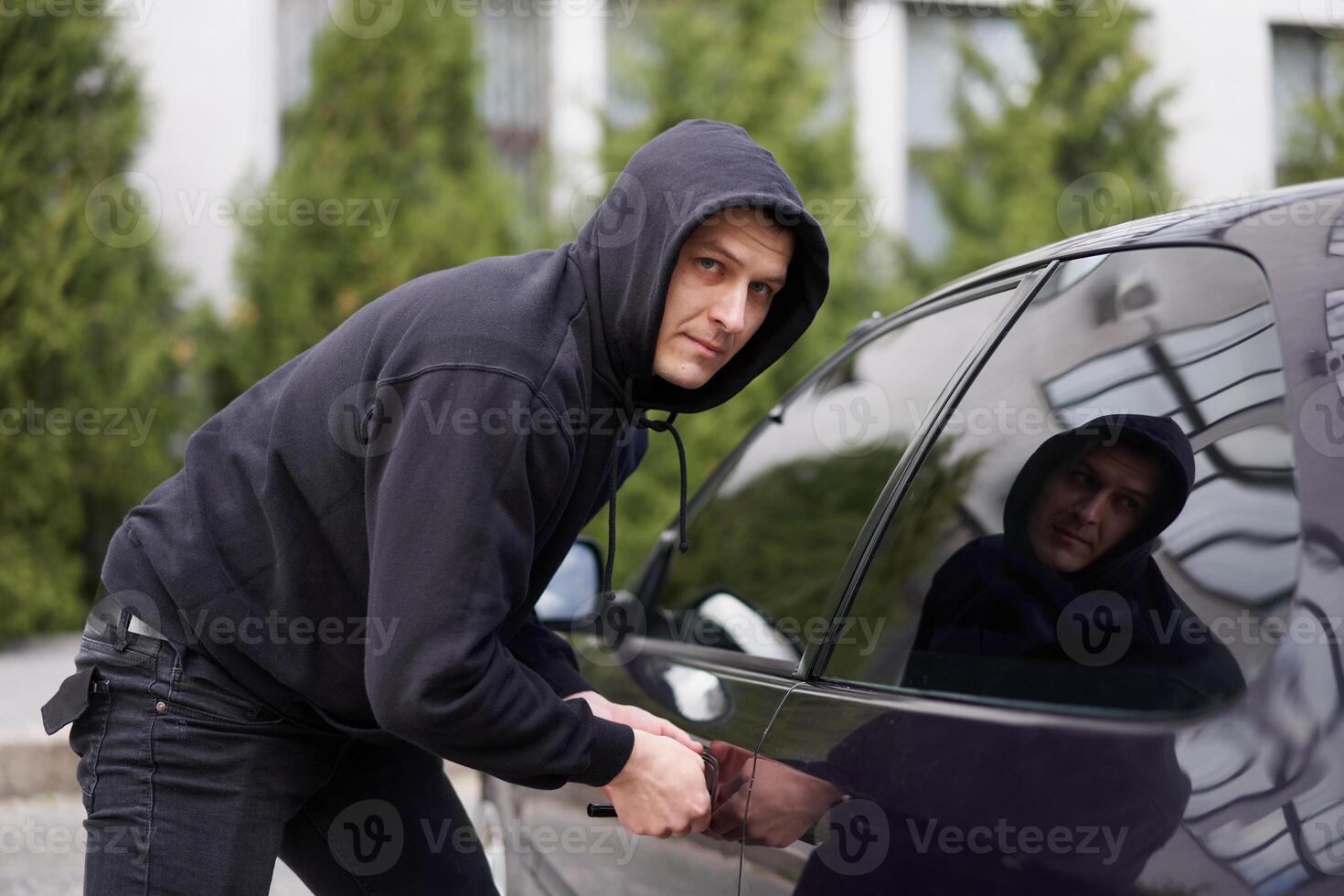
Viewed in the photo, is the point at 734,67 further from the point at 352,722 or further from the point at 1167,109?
the point at 352,722

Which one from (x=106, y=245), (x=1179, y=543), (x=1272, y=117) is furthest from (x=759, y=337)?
(x=1272, y=117)

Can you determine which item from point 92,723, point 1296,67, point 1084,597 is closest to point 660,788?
point 1084,597

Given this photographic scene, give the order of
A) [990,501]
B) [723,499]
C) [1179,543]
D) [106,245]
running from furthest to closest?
[106,245], [723,499], [990,501], [1179,543]

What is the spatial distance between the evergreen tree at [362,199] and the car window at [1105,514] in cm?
727

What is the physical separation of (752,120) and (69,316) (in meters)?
4.60

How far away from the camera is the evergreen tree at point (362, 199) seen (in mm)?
8703

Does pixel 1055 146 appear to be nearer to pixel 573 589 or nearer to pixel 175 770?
pixel 573 589

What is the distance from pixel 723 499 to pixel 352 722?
1.16m

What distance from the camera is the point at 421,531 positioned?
4.62 ft

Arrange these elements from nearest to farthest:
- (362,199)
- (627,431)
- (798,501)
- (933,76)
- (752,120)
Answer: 1. (627,431)
2. (798,501)
3. (362,199)
4. (752,120)
5. (933,76)

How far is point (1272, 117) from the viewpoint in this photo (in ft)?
38.3

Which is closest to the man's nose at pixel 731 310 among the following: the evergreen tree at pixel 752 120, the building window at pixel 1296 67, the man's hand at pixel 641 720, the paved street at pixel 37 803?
the man's hand at pixel 641 720

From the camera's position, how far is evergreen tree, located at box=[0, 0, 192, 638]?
7.75 m

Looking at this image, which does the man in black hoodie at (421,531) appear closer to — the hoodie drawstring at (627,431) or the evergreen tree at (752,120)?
the hoodie drawstring at (627,431)
